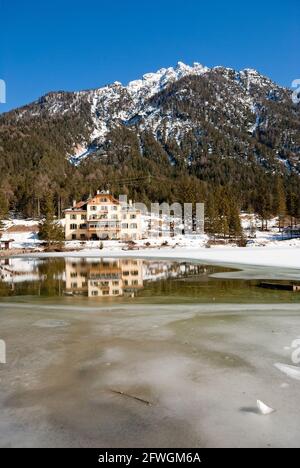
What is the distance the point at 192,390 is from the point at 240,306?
7.79m

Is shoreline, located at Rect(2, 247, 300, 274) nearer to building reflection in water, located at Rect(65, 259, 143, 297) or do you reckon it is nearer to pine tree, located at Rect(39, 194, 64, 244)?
building reflection in water, located at Rect(65, 259, 143, 297)

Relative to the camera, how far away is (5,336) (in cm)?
966

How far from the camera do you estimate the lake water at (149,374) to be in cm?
472

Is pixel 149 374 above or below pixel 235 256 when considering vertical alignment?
above

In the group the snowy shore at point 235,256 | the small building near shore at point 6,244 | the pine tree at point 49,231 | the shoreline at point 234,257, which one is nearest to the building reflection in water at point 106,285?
the shoreline at point 234,257

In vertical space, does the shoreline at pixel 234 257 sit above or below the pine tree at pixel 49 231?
below

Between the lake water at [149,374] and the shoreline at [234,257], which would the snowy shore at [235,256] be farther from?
the lake water at [149,374]

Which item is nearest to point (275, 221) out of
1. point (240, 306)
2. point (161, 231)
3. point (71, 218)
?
point (161, 231)

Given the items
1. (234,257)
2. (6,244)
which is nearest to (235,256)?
(234,257)

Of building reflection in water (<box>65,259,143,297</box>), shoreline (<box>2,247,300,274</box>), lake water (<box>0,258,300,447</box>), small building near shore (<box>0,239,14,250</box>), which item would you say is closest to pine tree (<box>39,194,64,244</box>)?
small building near shore (<box>0,239,14,250</box>)

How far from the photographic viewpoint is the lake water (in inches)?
186

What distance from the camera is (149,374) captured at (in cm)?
677

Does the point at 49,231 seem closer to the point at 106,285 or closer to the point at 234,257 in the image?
the point at 234,257
